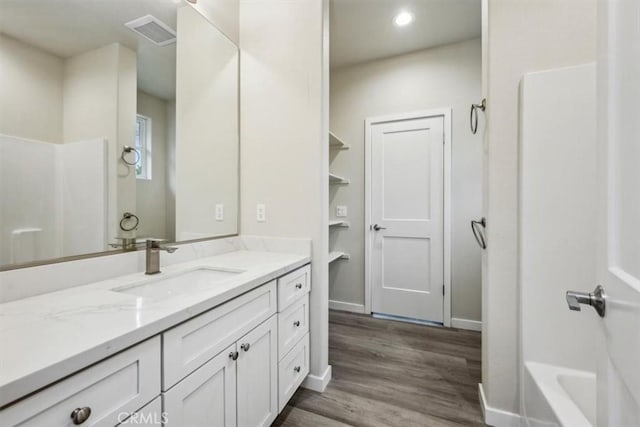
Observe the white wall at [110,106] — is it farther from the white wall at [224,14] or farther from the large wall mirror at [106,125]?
the white wall at [224,14]

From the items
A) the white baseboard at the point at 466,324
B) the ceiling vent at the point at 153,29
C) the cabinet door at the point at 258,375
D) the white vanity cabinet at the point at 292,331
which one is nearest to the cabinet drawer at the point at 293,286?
the white vanity cabinet at the point at 292,331

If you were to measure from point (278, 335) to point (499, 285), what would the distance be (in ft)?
3.96

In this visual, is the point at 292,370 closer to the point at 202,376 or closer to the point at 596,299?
the point at 202,376

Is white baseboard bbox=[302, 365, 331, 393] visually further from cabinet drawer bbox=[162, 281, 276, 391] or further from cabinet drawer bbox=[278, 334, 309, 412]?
cabinet drawer bbox=[162, 281, 276, 391]

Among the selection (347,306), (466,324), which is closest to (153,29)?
(347,306)

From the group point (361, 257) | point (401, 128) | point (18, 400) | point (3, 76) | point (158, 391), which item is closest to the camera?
point (18, 400)

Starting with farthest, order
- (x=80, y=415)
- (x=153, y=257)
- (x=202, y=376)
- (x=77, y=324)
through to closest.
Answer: (x=153, y=257) < (x=202, y=376) < (x=77, y=324) < (x=80, y=415)

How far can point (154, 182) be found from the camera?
1.42 meters

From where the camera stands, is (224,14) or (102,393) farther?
(224,14)

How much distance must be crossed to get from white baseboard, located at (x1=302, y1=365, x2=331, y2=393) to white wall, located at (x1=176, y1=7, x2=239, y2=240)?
3.65ft

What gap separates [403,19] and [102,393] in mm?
2921

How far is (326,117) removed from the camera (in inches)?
70.9

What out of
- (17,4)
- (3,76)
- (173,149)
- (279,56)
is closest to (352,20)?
(279,56)

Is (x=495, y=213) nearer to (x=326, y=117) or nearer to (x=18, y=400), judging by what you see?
(x=326, y=117)
